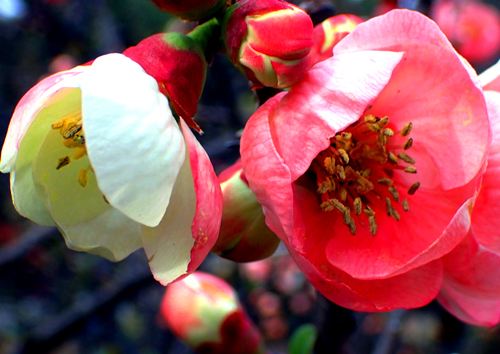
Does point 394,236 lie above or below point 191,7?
below

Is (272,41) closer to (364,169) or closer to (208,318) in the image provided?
(364,169)

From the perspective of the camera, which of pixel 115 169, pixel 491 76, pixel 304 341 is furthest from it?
pixel 304 341

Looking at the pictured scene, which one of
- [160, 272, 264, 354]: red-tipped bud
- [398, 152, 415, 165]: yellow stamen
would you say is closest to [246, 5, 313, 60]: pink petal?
[398, 152, 415, 165]: yellow stamen

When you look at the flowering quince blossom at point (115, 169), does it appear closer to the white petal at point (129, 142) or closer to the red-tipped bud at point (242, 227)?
the white petal at point (129, 142)

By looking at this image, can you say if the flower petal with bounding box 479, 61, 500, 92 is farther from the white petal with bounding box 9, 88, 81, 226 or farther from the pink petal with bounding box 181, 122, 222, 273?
the white petal with bounding box 9, 88, 81, 226

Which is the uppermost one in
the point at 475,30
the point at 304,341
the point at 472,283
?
the point at 472,283

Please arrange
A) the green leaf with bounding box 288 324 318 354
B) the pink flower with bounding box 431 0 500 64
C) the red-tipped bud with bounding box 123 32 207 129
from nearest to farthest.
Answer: the red-tipped bud with bounding box 123 32 207 129, the green leaf with bounding box 288 324 318 354, the pink flower with bounding box 431 0 500 64

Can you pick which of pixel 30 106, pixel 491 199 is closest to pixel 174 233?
pixel 30 106
